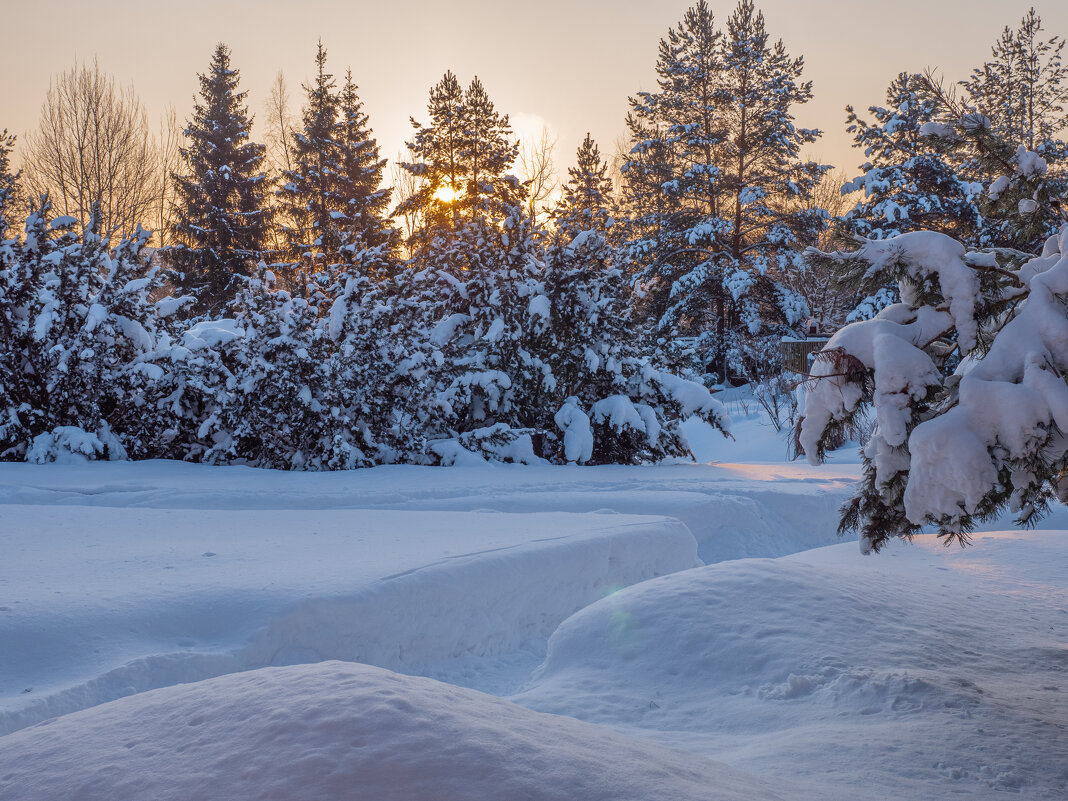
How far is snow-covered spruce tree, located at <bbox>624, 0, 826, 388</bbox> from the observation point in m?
22.5

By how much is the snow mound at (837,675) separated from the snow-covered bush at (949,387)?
0.58 m

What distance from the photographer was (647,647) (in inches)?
130

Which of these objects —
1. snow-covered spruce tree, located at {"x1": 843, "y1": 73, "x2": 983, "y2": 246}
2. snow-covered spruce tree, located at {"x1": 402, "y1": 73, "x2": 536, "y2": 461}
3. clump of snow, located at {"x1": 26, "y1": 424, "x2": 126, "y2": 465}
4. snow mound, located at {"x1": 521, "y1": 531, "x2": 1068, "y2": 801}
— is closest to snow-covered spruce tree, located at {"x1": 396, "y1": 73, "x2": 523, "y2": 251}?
snow-covered spruce tree, located at {"x1": 843, "y1": 73, "x2": 983, "y2": 246}

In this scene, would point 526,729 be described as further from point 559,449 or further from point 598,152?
point 598,152

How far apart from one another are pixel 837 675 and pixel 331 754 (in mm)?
2042

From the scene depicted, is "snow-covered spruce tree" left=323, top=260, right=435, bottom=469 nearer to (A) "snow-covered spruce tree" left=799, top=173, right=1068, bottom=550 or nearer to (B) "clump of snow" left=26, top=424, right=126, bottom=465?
(B) "clump of snow" left=26, top=424, right=126, bottom=465

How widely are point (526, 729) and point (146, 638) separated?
2.04 m

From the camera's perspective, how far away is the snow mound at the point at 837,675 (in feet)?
7.73

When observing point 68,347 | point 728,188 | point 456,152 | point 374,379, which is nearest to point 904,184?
point 728,188

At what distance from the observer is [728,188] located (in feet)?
76.5

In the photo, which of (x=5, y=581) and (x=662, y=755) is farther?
(x=5, y=581)

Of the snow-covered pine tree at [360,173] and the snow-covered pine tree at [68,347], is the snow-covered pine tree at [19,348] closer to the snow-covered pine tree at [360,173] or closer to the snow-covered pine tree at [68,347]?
the snow-covered pine tree at [68,347]

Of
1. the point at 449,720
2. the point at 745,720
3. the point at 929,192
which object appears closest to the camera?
the point at 449,720

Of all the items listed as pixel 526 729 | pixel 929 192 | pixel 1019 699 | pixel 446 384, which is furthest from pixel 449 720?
pixel 929 192
